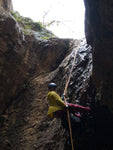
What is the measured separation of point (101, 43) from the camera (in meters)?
4.23

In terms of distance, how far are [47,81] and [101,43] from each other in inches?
173

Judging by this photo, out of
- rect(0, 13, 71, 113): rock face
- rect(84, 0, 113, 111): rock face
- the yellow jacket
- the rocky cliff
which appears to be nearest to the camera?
rect(84, 0, 113, 111): rock face

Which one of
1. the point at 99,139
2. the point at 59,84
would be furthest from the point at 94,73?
the point at 59,84

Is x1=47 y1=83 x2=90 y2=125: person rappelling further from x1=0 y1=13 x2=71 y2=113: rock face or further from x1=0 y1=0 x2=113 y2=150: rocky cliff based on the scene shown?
x1=0 y1=13 x2=71 y2=113: rock face

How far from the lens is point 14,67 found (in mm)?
7590

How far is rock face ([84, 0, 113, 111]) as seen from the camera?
12.3 feet

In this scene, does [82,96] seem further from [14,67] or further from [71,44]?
[71,44]

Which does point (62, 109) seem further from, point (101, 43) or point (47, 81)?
point (47, 81)

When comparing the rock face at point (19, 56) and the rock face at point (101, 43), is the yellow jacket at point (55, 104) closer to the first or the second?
the rock face at point (101, 43)

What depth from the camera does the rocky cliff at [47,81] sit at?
430 cm

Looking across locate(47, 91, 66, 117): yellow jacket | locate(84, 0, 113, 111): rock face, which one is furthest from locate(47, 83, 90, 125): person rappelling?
locate(84, 0, 113, 111): rock face

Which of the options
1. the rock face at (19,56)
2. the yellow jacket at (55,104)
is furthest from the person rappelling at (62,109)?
the rock face at (19,56)

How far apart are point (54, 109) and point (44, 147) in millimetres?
1896

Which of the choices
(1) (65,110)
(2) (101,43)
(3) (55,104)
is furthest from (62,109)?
(2) (101,43)
